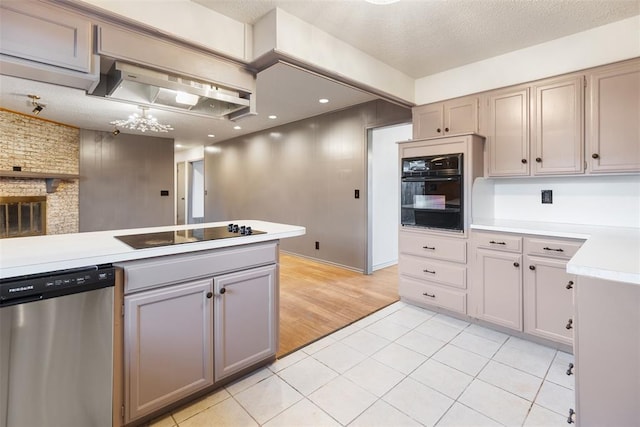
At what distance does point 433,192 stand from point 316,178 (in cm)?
241

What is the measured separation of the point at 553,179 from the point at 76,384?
364 centimetres

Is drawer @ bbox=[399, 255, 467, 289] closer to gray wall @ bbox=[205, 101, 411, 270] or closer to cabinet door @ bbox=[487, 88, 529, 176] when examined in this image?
cabinet door @ bbox=[487, 88, 529, 176]

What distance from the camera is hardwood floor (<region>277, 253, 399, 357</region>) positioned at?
2.66 m

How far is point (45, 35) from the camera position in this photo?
1.52 metres

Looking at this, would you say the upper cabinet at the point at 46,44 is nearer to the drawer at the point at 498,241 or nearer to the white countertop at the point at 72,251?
the white countertop at the point at 72,251

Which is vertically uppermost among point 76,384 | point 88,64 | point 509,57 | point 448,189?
point 509,57

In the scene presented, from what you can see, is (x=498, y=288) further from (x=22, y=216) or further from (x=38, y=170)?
(x=38, y=170)

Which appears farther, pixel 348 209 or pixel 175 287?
pixel 348 209

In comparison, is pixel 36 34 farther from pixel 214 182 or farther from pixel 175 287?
pixel 214 182

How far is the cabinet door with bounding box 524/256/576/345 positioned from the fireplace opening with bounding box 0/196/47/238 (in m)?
6.68

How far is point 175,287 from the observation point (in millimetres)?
1585

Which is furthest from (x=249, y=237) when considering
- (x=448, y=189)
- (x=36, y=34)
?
(x=448, y=189)

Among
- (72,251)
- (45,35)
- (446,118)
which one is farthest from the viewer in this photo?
(446,118)

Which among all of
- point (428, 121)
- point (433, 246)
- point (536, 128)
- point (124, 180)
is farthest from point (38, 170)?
point (536, 128)
